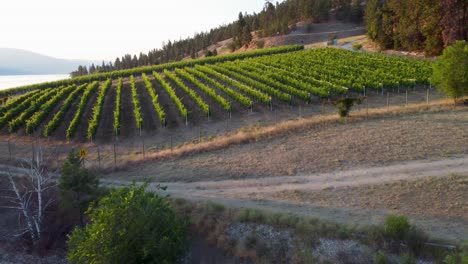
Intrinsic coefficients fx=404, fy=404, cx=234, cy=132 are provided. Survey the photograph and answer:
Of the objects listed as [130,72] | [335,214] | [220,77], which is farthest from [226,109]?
[130,72]

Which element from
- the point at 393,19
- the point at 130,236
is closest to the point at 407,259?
the point at 130,236

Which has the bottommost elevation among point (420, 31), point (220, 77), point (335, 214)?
point (335, 214)

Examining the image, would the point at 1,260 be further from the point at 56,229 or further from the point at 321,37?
the point at 321,37

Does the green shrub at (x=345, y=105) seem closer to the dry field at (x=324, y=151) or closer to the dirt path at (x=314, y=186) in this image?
the dry field at (x=324, y=151)

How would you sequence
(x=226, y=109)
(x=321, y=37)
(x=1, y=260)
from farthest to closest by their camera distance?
(x=321, y=37) < (x=226, y=109) < (x=1, y=260)

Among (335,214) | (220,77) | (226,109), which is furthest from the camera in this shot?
(220,77)

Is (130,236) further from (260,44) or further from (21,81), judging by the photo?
(21,81)

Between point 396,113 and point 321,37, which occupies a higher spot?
point 321,37
